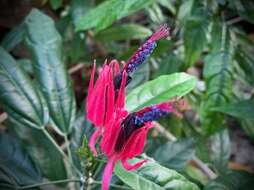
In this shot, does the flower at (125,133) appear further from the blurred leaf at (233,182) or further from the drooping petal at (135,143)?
the blurred leaf at (233,182)

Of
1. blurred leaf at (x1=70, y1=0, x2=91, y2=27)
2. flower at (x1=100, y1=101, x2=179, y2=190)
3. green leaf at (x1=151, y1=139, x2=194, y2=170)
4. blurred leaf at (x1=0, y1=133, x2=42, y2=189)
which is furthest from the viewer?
blurred leaf at (x1=70, y1=0, x2=91, y2=27)

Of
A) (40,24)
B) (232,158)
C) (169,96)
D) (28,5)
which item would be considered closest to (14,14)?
(28,5)

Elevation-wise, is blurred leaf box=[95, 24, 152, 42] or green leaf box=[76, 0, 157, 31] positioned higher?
green leaf box=[76, 0, 157, 31]

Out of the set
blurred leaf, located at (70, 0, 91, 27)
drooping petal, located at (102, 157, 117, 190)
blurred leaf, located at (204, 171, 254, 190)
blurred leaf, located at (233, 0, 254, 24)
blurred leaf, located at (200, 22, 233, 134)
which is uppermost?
blurred leaf, located at (70, 0, 91, 27)

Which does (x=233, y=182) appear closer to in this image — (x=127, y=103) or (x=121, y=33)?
(x=127, y=103)

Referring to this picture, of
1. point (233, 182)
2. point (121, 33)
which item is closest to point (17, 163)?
point (233, 182)

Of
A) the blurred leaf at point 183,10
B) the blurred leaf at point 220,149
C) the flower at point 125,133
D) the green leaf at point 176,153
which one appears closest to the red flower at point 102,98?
the flower at point 125,133

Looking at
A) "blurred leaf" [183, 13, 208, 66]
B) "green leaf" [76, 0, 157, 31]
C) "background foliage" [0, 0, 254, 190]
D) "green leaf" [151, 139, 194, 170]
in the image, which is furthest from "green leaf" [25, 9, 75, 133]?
"blurred leaf" [183, 13, 208, 66]

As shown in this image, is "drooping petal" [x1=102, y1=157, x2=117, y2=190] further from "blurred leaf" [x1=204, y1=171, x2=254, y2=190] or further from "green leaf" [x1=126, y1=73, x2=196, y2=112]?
"blurred leaf" [x1=204, y1=171, x2=254, y2=190]
